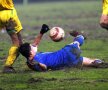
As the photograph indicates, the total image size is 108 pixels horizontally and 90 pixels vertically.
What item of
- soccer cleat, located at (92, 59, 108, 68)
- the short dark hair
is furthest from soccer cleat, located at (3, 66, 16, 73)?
soccer cleat, located at (92, 59, 108, 68)

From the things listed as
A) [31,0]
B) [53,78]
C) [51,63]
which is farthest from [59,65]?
[31,0]

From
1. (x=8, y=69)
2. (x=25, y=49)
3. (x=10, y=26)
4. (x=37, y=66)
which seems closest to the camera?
(x=25, y=49)

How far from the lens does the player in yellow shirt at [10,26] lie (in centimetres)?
1317

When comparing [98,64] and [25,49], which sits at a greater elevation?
[25,49]

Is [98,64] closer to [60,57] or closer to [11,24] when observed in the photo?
[60,57]

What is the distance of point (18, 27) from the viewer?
1336cm

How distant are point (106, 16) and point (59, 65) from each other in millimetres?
2597

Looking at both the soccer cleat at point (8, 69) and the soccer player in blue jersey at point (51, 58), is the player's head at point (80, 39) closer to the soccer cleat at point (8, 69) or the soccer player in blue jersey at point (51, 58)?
the soccer player in blue jersey at point (51, 58)

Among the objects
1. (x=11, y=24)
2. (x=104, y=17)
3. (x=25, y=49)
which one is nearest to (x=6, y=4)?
(x=11, y=24)

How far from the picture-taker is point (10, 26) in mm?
13320

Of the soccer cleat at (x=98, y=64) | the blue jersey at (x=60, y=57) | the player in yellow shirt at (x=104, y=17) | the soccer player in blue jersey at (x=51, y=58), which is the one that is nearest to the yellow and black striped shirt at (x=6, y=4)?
the soccer player in blue jersey at (x=51, y=58)

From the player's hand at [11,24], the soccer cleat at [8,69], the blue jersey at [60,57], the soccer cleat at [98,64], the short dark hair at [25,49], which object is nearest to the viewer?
the short dark hair at [25,49]

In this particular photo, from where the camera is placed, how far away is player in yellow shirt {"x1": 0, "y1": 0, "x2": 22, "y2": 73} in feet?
43.2

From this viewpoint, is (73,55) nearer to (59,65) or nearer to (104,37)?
(59,65)
